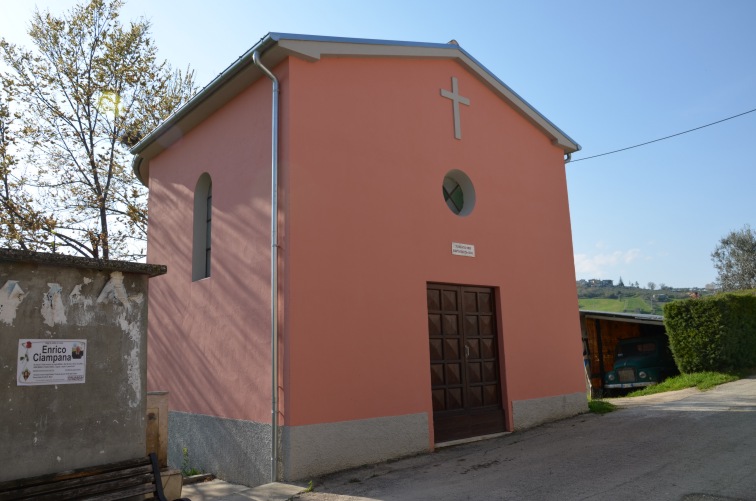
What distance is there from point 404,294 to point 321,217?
5.36 feet

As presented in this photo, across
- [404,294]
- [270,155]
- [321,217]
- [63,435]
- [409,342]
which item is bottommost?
[63,435]

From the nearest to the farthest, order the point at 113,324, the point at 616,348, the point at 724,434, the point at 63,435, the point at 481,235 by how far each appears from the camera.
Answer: the point at 63,435 < the point at 113,324 < the point at 724,434 < the point at 481,235 < the point at 616,348

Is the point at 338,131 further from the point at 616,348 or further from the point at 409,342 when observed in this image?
the point at 616,348

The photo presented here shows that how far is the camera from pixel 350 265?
7574mm

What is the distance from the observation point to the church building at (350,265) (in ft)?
23.4

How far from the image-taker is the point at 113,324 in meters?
5.12

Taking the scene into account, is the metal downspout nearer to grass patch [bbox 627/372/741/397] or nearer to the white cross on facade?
the white cross on facade

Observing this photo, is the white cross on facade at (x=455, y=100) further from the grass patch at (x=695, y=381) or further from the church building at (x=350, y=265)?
the grass patch at (x=695, y=381)

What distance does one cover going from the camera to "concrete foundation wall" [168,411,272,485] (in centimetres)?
701

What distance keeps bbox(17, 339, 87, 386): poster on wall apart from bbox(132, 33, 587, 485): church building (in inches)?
94.7

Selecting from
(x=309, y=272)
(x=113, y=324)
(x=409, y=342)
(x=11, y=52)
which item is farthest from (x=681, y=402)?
(x=11, y=52)

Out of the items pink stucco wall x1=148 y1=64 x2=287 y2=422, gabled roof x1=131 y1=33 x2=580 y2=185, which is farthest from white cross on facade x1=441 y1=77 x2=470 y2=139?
pink stucco wall x1=148 y1=64 x2=287 y2=422

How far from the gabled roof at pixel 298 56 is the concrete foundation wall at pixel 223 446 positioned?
15.3 ft

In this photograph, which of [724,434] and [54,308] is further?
[724,434]
